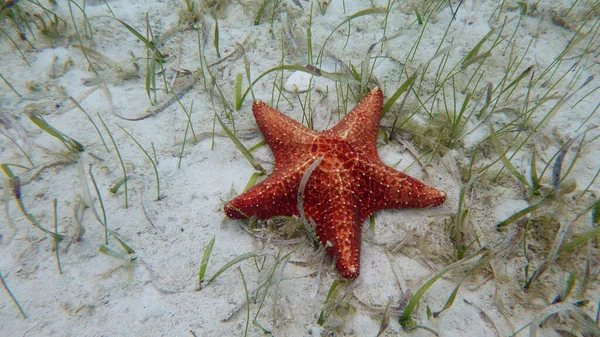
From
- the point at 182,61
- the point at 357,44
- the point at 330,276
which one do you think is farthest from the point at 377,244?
the point at 182,61

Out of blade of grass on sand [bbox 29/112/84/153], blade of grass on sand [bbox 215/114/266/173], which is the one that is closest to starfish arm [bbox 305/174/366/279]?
blade of grass on sand [bbox 215/114/266/173]

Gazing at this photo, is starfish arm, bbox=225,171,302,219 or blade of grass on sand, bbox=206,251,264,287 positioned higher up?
starfish arm, bbox=225,171,302,219

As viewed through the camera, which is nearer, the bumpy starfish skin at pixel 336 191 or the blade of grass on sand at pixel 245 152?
the bumpy starfish skin at pixel 336 191

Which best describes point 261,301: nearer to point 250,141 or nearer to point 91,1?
point 250,141

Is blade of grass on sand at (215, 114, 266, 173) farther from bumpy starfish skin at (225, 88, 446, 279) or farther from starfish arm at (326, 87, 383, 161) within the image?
starfish arm at (326, 87, 383, 161)

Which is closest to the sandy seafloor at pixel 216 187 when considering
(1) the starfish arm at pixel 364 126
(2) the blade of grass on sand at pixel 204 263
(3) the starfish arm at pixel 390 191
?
(2) the blade of grass on sand at pixel 204 263

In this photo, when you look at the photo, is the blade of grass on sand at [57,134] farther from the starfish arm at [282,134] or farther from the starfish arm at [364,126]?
the starfish arm at [364,126]
